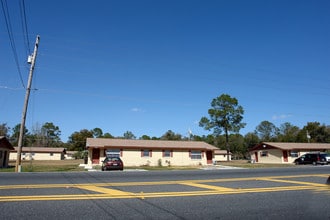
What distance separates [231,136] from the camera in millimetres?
103500

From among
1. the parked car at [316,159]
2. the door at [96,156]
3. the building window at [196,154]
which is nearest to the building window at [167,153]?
the building window at [196,154]

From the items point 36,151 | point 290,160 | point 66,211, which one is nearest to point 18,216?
point 66,211

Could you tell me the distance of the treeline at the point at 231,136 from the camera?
8306 centimetres

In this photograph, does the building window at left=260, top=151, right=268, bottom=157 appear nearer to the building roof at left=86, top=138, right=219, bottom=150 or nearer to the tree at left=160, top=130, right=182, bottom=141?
the building roof at left=86, top=138, right=219, bottom=150

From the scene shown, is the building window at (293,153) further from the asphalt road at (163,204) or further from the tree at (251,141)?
the tree at (251,141)

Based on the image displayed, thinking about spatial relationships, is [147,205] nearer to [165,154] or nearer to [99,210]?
[99,210]

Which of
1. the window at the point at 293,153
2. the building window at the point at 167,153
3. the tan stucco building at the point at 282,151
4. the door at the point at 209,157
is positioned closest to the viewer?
A: the building window at the point at 167,153

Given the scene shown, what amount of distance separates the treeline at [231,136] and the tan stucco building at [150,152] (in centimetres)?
3602

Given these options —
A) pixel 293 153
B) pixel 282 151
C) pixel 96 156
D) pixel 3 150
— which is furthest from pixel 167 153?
pixel 293 153

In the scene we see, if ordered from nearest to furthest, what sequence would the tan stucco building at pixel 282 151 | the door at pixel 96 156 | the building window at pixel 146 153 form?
the door at pixel 96 156 < the building window at pixel 146 153 < the tan stucco building at pixel 282 151

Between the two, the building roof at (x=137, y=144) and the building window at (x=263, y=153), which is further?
the building window at (x=263, y=153)

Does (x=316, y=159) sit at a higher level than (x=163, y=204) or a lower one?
higher

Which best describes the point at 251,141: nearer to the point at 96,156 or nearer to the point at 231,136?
the point at 231,136

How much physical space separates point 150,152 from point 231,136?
2719 inches
